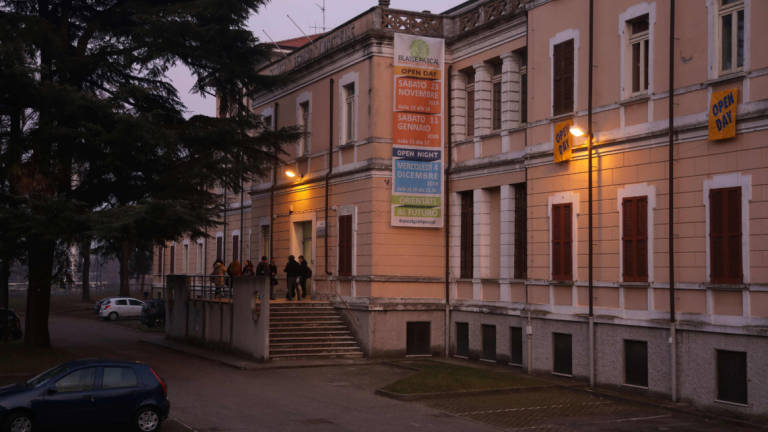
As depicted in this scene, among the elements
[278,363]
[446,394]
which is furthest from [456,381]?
[278,363]

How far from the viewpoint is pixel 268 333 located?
29516mm

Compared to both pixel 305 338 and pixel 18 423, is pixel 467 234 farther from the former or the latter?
pixel 18 423

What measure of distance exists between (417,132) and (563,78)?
6.53m

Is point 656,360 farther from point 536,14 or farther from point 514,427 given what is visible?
point 536,14

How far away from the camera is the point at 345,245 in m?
32.8

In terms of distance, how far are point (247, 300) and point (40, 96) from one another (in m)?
9.45

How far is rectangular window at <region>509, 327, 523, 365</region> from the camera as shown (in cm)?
2775

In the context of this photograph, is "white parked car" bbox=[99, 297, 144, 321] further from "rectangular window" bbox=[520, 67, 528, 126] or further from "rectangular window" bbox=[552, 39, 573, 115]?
"rectangular window" bbox=[552, 39, 573, 115]

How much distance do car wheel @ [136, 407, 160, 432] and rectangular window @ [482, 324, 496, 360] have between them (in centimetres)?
1410

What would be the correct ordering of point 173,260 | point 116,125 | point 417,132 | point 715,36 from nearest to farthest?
point 715,36 → point 116,125 → point 417,132 → point 173,260

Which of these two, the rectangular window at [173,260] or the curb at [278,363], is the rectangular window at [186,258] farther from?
the curb at [278,363]

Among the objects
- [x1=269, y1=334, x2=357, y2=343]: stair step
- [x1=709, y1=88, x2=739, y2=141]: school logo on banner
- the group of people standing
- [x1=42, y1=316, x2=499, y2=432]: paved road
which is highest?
[x1=709, y1=88, x2=739, y2=141]: school logo on banner

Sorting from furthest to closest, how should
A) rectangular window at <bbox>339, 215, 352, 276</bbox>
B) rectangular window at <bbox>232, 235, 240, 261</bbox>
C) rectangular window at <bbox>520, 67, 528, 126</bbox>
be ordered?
1. rectangular window at <bbox>232, 235, 240, 261</bbox>
2. rectangular window at <bbox>339, 215, 352, 276</bbox>
3. rectangular window at <bbox>520, 67, 528, 126</bbox>

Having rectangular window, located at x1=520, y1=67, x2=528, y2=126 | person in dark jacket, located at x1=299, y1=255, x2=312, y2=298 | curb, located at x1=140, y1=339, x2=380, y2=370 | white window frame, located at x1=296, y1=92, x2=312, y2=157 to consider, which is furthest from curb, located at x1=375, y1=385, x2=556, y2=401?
white window frame, located at x1=296, y1=92, x2=312, y2=157
